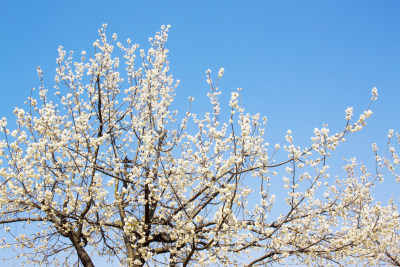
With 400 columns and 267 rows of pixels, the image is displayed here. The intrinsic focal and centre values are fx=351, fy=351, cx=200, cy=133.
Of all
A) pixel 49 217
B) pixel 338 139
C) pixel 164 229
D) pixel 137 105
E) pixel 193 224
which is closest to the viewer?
pixel 193 224

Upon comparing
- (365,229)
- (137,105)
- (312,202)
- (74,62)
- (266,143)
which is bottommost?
(365,229)

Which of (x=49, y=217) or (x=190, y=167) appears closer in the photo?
(x=49, y=217)

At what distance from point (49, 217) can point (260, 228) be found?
181 inches

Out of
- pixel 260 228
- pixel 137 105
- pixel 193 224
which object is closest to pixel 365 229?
pixel 260 228

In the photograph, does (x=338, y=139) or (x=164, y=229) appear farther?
(x=164, y=229)

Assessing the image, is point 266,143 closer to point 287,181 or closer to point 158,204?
point 287,181

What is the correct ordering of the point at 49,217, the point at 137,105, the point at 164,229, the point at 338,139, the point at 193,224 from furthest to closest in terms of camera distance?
the point at 137,105
the point at 164,229
the point at 49,217
the point at 338,139
the point at 193,224

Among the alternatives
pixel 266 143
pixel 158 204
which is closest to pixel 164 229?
pixel 158 204

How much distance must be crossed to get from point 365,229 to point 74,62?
8.50 metres

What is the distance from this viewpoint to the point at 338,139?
20.4 ft

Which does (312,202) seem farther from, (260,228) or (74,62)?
(74,62)

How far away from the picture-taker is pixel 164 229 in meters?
8.95

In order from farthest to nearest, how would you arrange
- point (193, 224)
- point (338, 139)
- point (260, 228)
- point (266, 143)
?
point (266, 143)
point (260, 228)
point (338, 139)
point (193, 224)

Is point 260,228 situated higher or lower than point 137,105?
A: lower
